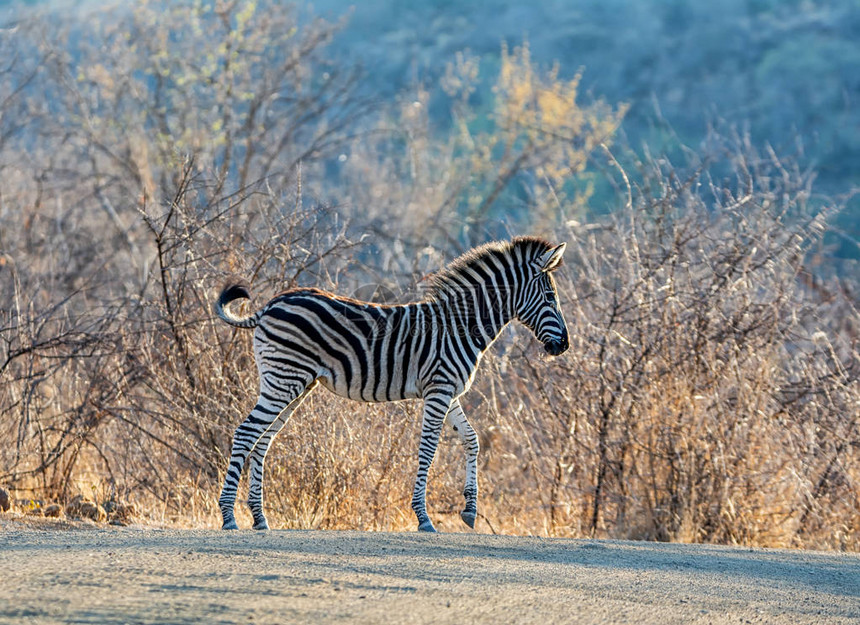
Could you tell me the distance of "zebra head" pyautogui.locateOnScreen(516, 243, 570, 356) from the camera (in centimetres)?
905

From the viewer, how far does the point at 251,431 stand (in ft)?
27.8

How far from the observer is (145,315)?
13.1 m

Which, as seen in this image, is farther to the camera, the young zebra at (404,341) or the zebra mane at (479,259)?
the zebra mane at (479,259)

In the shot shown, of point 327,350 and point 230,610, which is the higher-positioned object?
point 327,350

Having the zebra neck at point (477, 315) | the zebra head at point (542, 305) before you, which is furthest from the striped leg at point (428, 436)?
the zebra head at point (542, 305)

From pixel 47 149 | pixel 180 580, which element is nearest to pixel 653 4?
pixel 47 149

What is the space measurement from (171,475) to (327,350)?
160 inches

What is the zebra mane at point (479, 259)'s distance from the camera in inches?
355

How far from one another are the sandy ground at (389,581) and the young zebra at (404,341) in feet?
3.42

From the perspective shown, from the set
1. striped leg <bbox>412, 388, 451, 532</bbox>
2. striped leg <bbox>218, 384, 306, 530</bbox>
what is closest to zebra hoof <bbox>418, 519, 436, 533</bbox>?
striped leg <bbox>412, 388, 451, 532</bbox>

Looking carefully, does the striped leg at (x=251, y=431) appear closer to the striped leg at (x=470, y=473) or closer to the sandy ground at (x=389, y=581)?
the sandy ground at (x=389, y=581)

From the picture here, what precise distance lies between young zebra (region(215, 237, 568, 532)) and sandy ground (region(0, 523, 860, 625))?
1044 mm

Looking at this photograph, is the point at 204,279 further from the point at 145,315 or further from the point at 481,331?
the point at 481,331

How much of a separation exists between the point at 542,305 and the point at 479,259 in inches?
25.8
